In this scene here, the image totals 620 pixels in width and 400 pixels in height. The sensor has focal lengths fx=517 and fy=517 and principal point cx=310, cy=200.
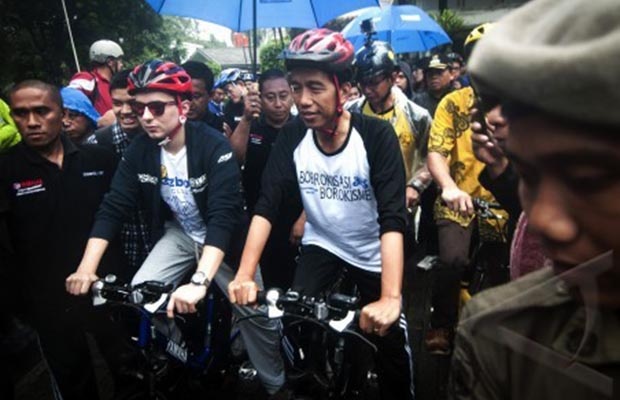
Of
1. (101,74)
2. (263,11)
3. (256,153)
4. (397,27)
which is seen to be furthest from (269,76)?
(397,27)

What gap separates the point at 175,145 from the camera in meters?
3.29

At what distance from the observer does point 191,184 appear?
3.21 metres

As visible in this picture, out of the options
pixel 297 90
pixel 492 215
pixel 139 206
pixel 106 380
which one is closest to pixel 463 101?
pixel 492 215

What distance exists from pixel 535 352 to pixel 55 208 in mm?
3097

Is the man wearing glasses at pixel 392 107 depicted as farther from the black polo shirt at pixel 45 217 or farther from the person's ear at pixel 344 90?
the black polo shirt at pixel 45 217

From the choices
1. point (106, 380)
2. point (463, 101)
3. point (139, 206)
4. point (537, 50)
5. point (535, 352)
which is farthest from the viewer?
point (106, 380)

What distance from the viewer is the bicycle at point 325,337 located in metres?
2.37

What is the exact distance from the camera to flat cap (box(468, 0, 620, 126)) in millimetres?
735

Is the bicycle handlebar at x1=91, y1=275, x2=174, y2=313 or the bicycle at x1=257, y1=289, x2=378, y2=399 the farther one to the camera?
the bicycle handlebar at x1=91, y1=275, x2=174, y2=313

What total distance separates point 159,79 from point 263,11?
2.79m

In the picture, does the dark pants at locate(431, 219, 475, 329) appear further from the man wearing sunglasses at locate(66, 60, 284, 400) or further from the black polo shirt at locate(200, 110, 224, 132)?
the black polo shirt at locate(200, 110, 224, 132)

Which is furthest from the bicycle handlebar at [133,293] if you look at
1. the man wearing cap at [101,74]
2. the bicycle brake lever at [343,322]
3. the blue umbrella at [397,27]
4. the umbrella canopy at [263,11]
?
the blue umbrella at [397,27]

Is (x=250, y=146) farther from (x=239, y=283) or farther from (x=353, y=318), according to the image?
(x=353, y=318)

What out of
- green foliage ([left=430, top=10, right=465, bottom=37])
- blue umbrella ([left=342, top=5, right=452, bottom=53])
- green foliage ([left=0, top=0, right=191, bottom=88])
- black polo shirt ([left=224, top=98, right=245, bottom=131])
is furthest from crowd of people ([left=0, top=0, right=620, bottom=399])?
green foliage ([left=0, top=0, right=191, bottom=88])
